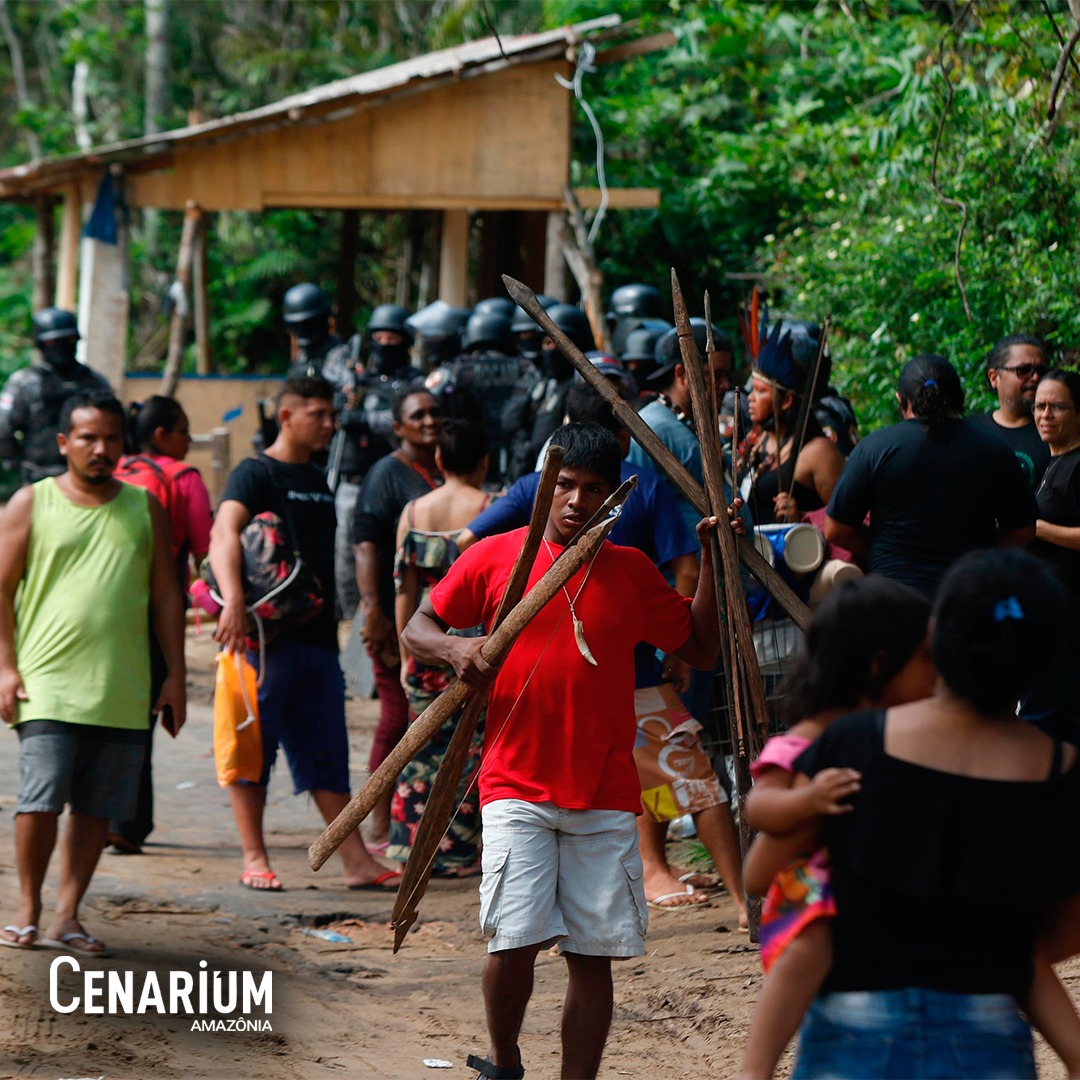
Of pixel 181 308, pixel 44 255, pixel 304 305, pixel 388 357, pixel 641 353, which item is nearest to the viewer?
pixel 641 353

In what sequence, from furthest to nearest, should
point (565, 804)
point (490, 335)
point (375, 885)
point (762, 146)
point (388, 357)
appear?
point (762, 146) → point (490, 335) → point (388, 357) → point (375, 885) → point (565, 804)

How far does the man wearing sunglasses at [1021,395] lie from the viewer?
5.94 metres

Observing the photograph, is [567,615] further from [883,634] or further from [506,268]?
[506,268]

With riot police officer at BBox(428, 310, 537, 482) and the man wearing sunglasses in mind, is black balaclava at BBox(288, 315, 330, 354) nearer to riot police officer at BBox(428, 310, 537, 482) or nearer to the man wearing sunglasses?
riot police officer at BBox(428, 310, 537, 482)

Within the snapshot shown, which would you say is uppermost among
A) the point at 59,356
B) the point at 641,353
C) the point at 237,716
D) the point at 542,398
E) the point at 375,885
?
the point at 641,353

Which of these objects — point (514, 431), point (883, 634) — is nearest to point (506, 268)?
point (514, 431)

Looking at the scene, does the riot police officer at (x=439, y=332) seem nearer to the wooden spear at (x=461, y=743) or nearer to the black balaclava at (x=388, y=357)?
the black balaclava at (x=388, y=357)

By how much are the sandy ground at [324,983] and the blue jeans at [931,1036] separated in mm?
2012

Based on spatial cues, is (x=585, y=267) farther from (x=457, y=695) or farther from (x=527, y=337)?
(x=457, y=695)

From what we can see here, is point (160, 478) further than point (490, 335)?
No

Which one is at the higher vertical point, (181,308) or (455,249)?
(455,249)

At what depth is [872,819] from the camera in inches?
95.4

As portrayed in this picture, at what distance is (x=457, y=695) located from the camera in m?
3.83

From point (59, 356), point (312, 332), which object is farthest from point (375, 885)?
point (312, 332)
